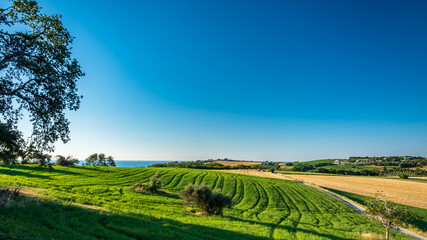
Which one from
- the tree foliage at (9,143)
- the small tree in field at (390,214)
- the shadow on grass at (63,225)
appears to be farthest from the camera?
the small tree in field at (390,214)

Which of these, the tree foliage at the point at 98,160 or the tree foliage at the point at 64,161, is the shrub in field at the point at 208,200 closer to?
the tree foliage at the point at 64,161

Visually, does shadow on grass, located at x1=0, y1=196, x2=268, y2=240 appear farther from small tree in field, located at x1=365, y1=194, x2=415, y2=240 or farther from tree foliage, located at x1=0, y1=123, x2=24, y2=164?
small tree in field, located at x1=365, y1=194, x2=415, y2=240

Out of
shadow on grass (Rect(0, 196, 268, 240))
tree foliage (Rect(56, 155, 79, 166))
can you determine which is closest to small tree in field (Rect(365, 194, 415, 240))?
shadow on grass (Rect(0, 196, 268, 240))

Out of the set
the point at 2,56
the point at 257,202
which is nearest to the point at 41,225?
the point at 2,56

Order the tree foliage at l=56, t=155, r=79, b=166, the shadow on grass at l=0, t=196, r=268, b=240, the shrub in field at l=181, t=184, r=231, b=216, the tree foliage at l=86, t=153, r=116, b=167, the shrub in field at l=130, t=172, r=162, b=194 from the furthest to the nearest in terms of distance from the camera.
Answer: the tree foliage at l=86, t=153, r=116, b=167 → the tree foliage at l=56, t=155, r=79, b=166 → the shrub in field at l=130, t=172, r=162, b=194 → the shrub in field at l=181, t=184, r=231, b=216 → the shadow on grass at l=0, t=196, r=268, b=240

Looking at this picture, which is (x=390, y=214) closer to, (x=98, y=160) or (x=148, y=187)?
(x=148, y=187)

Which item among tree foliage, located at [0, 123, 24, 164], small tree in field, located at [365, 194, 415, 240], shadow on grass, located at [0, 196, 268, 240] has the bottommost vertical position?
small tree in field, located at [365, 194, 415, 240]

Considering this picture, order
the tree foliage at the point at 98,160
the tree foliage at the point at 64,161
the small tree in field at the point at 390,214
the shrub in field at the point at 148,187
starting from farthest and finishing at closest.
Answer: the tree foliage at the point at 98,160 → the tree foliage at the point at 64,161 → the shrub in field at the point at 148,187 → the small tree in field at the point at 390,214

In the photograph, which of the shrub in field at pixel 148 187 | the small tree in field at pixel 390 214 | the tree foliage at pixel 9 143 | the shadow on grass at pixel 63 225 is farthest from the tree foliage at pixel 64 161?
the small tree in field at pixel 390 214

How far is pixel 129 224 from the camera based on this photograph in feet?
43.1

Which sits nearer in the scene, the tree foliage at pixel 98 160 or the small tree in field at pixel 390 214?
the small tree in field at pixel 390 214

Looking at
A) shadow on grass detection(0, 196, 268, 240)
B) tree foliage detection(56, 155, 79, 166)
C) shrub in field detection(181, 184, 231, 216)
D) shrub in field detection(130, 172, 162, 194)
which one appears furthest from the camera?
tree foliage detection(56, 155, 79, 166)

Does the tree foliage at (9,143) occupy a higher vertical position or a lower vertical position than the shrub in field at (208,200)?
higher

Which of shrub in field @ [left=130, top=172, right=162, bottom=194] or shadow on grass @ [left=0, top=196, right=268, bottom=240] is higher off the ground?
shadow on grass @ [left=0, top=196, right=268, bottom=240]
